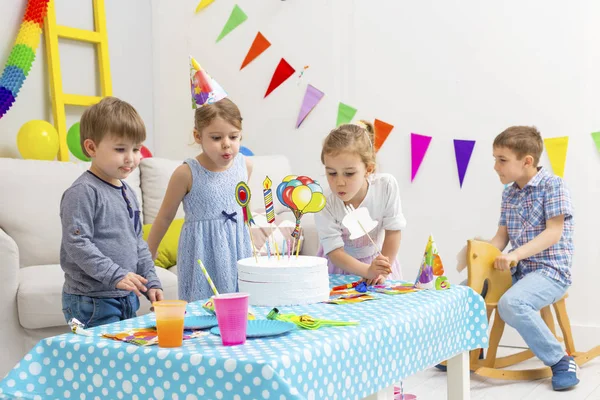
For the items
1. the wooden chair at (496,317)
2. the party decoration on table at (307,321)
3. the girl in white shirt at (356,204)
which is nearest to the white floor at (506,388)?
the wooden chair at (496,317)

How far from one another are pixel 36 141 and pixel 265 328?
231 cm

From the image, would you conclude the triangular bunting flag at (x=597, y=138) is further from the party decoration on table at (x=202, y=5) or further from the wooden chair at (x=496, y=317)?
the party decoration on table at (x=202, y=5)

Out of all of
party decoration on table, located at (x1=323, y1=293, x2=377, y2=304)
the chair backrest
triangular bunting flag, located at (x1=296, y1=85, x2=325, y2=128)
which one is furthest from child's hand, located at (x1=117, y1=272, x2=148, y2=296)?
triangular bunting flag, located at (x1=296, y1=85, x2=325, y2=128)

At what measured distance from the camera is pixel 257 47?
3.84 m

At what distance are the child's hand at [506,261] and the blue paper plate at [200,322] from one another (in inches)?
60.8

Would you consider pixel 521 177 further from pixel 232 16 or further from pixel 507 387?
pixel 232 16

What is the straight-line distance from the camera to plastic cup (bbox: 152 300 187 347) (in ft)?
3.87

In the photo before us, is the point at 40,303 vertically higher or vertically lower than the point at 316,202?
lower

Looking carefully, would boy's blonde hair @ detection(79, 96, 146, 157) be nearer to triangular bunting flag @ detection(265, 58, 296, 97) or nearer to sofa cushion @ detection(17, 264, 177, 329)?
sofa cushion @ detection(17, 264, 177, 329)

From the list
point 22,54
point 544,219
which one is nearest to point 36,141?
point 22,54

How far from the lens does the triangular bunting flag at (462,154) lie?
327cm

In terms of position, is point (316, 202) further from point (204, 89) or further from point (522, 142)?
point (522, 142)

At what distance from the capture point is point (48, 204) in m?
2.97

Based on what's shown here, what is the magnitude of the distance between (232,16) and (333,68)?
0.69 m
